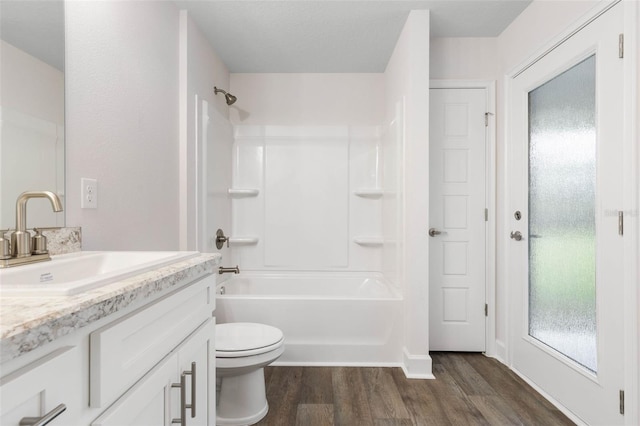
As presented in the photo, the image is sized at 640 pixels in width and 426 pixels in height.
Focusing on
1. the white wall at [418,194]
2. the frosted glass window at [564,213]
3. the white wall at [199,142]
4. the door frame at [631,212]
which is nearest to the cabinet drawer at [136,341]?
the white wall at [199,142]

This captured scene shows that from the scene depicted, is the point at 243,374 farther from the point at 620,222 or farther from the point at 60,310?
the point at 620,222

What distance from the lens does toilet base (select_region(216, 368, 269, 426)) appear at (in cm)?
177

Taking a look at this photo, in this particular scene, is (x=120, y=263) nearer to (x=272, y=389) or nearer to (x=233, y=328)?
(x=233, y=328)

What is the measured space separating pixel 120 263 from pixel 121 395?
0.60m

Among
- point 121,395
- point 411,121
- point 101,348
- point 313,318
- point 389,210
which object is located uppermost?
point 411,121

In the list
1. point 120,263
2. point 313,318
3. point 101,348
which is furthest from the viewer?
point 313,318

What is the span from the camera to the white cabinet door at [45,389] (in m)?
0.43

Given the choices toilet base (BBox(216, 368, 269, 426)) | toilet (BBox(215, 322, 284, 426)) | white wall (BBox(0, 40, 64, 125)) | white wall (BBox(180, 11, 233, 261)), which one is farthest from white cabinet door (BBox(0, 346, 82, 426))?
white wall (BBox(180, 11, 233, 261))

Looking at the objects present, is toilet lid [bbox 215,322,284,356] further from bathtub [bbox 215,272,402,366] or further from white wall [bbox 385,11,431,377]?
white wall [bbox 385,11,431,377]

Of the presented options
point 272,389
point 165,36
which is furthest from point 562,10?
point 272,389

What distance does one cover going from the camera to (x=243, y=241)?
3.19 meters

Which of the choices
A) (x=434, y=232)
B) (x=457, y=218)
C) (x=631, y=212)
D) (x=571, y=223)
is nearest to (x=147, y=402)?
(x=631, y=212)

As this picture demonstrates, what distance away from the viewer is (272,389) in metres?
2.09

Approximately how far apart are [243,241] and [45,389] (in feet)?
8.92
